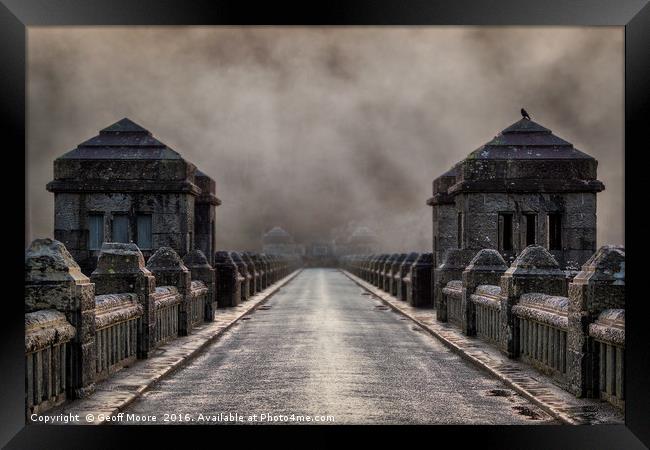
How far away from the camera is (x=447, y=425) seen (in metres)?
6.57

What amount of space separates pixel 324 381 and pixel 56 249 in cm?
382

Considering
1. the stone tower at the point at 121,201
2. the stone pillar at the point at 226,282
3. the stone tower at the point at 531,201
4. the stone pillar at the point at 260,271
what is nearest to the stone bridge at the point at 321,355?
the stone tower at the point at 121,201

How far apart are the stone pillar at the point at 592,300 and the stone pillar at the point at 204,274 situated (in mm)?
10942

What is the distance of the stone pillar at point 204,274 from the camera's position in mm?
17422

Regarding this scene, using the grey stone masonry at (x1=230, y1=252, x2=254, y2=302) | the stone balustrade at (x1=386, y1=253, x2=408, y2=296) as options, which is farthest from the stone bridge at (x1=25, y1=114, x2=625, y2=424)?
the stone balustrade at (x1=386, y1=253, x2=408, y2=296)

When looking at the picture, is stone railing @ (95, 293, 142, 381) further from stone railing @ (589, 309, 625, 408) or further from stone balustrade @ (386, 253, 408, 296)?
stone balustrade @ (386, 253, 408, 296)

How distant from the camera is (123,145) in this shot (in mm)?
19594

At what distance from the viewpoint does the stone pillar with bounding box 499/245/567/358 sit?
1102 centimetres

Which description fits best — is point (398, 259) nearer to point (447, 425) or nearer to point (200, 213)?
point (200, 213)

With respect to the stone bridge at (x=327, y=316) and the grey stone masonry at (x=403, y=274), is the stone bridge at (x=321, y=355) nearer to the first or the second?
the stone bridge at (x=327, y=316)

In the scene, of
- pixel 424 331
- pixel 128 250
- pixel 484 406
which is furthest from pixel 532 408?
pixel 424 331

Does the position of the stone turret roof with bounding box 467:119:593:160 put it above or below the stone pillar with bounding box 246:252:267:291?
above

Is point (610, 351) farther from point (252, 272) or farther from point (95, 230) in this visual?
point (252, 272)

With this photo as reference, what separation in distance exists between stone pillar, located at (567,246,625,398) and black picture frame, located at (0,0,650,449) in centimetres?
93
